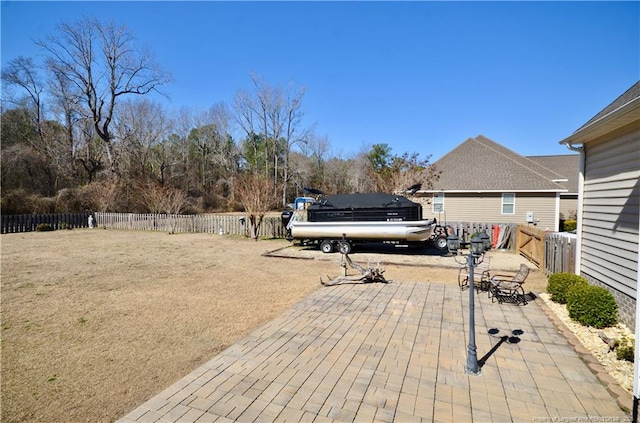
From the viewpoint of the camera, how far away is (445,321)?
5.40 meters

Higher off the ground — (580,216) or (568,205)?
(568,205)

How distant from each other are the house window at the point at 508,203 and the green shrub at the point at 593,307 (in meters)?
14.6

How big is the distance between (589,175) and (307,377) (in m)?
7.39

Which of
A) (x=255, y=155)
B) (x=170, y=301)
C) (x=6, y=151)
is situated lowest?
(x=170, y=301)

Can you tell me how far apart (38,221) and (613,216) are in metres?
28.4

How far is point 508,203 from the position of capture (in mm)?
18719

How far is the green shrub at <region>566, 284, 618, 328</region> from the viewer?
5.18 meters

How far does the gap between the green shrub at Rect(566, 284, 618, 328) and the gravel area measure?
0.10m

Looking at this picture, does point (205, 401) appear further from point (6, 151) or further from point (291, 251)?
point (6, 151)

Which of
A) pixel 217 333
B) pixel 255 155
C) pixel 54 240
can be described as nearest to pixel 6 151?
pixel 54 240

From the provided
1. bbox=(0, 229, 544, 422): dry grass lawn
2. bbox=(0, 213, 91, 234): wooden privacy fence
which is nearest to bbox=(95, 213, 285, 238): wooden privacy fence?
bbox=(0, 213, 91, 234): wooden privacy fence

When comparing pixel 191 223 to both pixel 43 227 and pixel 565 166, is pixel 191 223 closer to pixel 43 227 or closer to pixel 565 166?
pixel 43 227

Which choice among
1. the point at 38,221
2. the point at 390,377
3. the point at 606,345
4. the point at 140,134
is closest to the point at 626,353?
the point at 606,345

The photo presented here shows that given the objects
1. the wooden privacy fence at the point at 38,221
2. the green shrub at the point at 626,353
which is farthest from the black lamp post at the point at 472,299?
the wooden privacy fence at the point at 38,221
